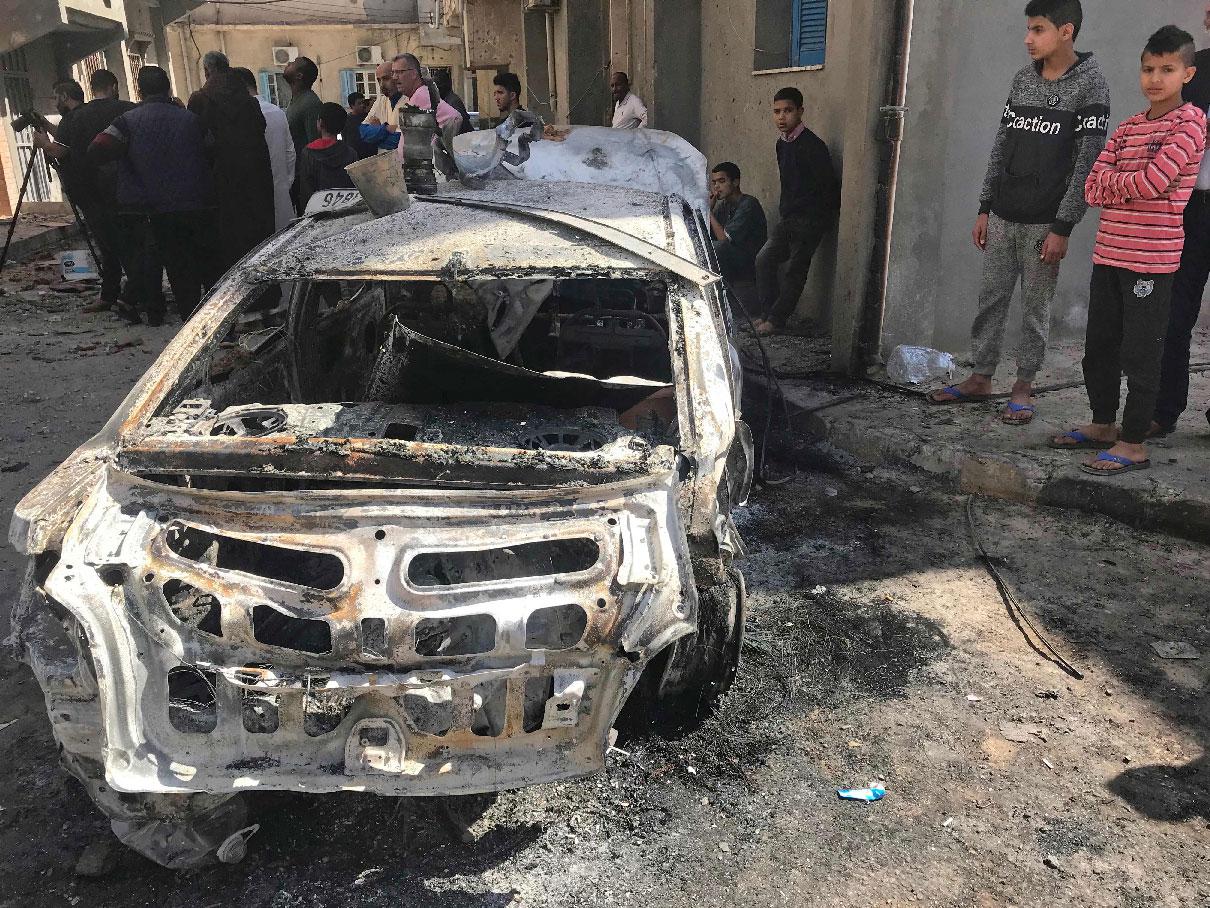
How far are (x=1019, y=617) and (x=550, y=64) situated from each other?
14.7 m

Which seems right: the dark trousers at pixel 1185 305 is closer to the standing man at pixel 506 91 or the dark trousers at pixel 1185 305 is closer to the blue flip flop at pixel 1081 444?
the blue flip flop at pixel 1081 444

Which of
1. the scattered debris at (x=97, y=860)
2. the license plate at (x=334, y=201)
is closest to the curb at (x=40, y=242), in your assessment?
the license plate at (x=334, y=201)

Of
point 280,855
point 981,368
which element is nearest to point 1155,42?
point 981,368

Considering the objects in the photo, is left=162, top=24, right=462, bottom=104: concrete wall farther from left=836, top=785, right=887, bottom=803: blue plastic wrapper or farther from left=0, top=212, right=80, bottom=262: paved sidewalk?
left=836, top=785, right=887, bottom=803: blue plastic wrapper

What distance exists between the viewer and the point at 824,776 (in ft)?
8.58

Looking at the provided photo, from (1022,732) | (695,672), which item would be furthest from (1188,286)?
(695,672)

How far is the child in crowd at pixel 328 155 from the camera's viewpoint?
23.4 feet

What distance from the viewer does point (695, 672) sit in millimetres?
2678

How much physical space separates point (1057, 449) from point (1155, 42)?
1859 millimetres

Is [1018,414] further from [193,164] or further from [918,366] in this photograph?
[193,164]

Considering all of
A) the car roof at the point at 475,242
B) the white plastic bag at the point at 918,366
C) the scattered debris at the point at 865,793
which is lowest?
the scattered debris at the point at 865,793

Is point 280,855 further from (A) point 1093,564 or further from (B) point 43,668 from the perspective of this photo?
(A) point 1093,564

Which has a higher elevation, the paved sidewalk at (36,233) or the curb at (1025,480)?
the paved sidewalk at (36,233)

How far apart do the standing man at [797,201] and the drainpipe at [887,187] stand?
56.8 inches
